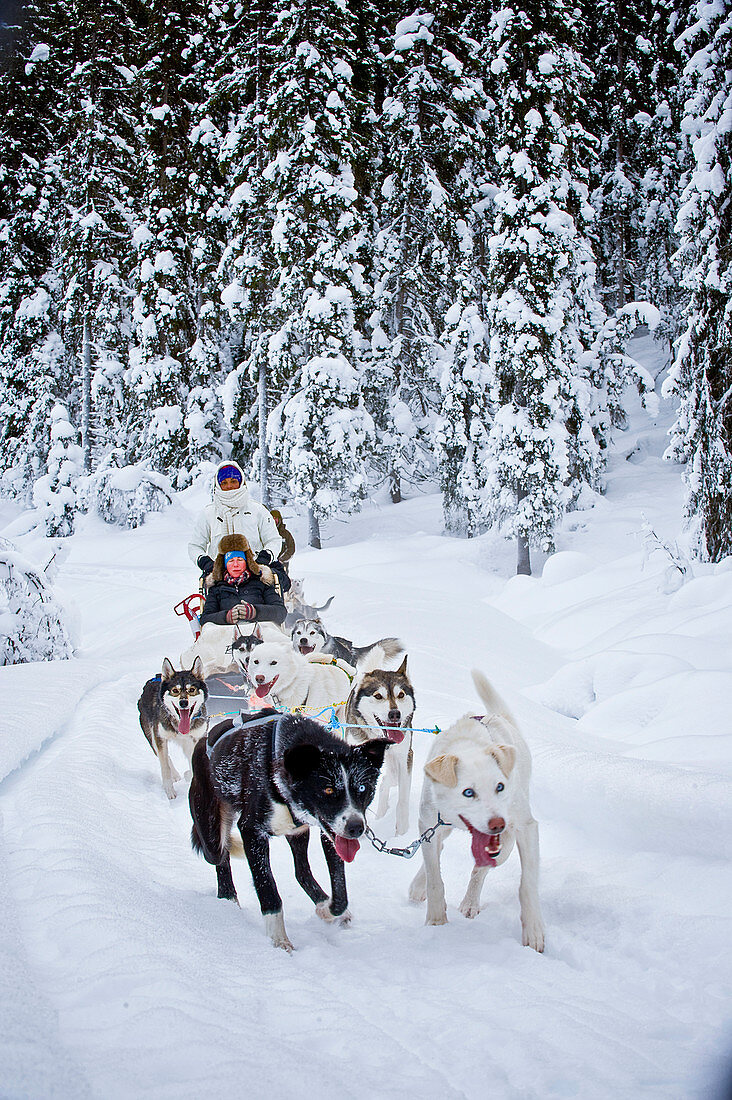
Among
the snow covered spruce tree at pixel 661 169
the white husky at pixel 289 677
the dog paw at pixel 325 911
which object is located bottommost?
the dog paw at pixel 325 911

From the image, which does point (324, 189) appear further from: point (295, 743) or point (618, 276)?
point (295, 743)

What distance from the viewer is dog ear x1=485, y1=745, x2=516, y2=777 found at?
259 cm

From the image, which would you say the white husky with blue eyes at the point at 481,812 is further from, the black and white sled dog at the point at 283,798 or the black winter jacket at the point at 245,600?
the black winter jacket at the point at 245,600

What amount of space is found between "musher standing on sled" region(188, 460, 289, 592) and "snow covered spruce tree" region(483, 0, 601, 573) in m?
9.19

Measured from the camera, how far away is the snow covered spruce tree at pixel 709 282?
402 inches

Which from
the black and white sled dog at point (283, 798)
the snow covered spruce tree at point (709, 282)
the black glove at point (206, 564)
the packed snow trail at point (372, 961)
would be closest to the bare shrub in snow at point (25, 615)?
the black glove at point (206, 564)

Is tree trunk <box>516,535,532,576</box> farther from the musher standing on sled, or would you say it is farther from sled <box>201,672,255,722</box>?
sled <box>201,672,255,722</box>

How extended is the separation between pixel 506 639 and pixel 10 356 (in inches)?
935

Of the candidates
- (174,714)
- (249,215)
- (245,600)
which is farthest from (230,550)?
(249,215)

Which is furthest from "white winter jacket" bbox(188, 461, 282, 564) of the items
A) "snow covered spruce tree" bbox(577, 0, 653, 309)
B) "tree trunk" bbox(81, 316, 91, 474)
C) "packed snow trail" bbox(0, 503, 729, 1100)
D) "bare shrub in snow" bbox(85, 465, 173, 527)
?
"snow covered spruce tree" bbox(577, 0, 653, 309)

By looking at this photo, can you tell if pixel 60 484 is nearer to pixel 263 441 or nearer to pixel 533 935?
pixel 263 441

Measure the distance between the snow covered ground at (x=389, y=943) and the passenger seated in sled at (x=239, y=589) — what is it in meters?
1.22

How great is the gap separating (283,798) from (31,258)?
28.8 m

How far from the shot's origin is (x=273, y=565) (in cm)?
724
